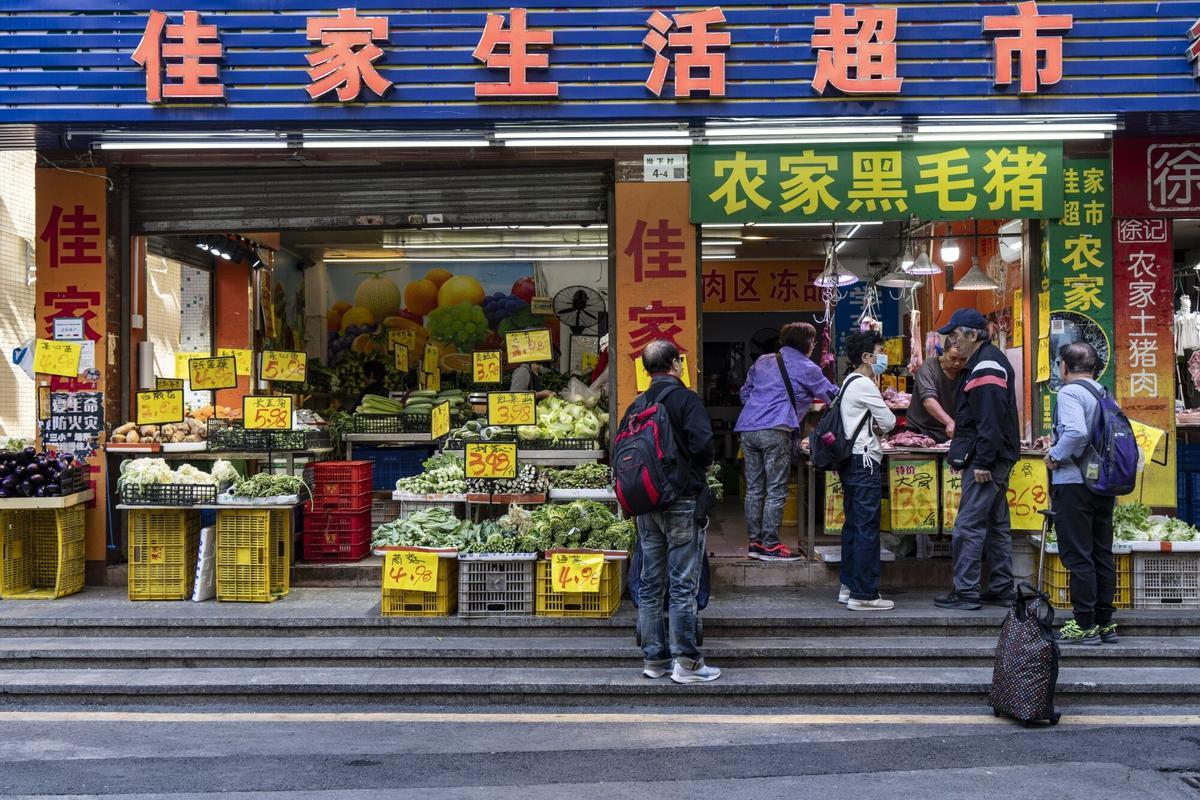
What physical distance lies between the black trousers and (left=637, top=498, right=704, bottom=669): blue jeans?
2.35 meters

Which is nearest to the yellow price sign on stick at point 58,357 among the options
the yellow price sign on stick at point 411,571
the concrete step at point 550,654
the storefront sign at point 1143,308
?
the concrete step at point 550,654

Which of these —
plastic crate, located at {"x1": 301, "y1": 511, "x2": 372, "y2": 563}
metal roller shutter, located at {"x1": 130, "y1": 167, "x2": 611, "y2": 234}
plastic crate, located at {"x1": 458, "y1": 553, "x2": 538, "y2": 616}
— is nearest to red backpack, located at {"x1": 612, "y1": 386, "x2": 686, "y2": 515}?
plastic crate, located at {"x1": 458, "y1": 553, "x2": 538, "y2": 616}

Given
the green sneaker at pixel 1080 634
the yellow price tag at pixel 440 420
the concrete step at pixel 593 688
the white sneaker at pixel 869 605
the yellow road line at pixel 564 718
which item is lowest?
the yellow road line at pixel 564 718

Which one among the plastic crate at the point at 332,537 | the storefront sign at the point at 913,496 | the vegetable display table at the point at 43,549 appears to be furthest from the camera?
the plastic crate at the point at 332,537

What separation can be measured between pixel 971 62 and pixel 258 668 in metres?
6.40

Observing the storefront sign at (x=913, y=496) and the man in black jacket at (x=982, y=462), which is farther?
the storefront sign at (x=913, y=496)

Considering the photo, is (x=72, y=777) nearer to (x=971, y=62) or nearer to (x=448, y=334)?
(x=971, y=62)

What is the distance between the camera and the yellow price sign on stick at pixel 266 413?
28.7ft

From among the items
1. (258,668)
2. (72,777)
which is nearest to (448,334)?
(258,668)

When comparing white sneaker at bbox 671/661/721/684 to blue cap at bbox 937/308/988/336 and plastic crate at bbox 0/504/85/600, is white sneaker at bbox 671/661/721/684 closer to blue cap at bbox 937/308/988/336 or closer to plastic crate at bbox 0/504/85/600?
blue cap at bbox 937/308/988/336

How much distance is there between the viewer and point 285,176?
28.4ft

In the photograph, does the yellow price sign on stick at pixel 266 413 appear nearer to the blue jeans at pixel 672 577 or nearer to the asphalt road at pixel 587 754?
the asphalt road at pixel 587 754

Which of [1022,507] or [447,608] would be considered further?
[1022,507]

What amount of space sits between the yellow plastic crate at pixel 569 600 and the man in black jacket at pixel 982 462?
2404mm
